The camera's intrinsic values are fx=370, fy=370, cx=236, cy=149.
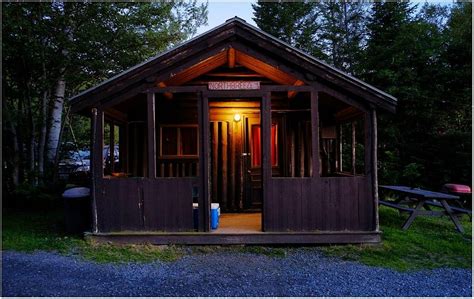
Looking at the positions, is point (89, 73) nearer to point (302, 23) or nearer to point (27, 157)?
point (27, 157)

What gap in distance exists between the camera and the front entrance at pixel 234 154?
888 cm

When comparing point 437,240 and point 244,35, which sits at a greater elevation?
point 244,35

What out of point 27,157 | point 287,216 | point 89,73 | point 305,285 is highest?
point 89,73

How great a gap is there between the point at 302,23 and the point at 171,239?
17.0 m

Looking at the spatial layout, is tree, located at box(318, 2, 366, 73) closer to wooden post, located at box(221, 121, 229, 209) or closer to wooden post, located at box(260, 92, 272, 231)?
wooden post, located at box(221, 121, 229, 209)

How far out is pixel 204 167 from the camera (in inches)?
254

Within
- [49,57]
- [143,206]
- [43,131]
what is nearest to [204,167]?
[143,206]

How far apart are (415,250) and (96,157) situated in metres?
5.66

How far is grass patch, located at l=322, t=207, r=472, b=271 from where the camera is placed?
5547 mm

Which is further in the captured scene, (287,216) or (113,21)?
(113,21)

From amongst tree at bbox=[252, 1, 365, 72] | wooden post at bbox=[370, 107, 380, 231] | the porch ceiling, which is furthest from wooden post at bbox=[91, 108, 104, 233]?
tree at bbox=[252, 1, 365, 72]

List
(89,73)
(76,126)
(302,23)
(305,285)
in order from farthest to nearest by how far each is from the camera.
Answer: (302,23)
(76,126)
(89,73)
(305,285)

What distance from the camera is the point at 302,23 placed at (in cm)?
2028

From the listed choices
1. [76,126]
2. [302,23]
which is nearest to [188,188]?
[76,126]
